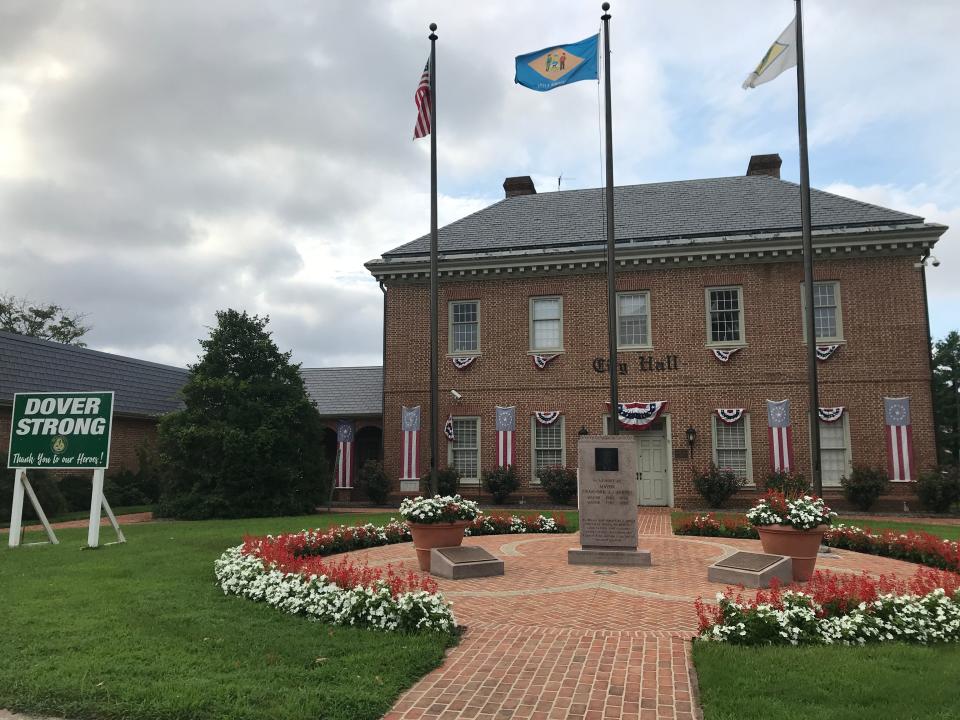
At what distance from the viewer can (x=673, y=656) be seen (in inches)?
237

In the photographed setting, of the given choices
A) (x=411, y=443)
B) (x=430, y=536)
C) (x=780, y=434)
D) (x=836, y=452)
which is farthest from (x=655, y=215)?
(x=430, y=536)

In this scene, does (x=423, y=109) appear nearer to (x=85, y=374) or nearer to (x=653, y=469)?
(x=653, y=469)

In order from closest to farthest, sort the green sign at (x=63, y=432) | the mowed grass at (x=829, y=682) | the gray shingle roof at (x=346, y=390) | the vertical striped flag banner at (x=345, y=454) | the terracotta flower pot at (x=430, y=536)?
the mowed grass at (x=829, y=682) < the terracotta flower pot at (x=430, y=536) < the green sign at (x=63, y=432) < the vertical striped flag banner at (x=345, y=454) < the gray shingle roof at (x=346, y=390)

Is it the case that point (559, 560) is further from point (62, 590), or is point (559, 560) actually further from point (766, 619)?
point (62, 590)

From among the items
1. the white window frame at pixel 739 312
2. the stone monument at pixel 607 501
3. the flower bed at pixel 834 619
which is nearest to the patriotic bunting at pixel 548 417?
the white window frame at pixel 739 312

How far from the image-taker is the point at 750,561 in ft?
31.3

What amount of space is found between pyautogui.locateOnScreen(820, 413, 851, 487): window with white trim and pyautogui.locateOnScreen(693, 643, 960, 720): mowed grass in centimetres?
1583

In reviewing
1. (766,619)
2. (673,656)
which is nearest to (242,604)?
(673,656)

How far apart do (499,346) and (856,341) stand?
10825 millimetres

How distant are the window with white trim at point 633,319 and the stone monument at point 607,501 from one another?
11390 mm

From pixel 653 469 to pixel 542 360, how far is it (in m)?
4.90

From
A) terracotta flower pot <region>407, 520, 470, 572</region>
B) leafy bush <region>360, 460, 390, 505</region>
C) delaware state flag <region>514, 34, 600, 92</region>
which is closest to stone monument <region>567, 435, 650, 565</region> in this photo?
terracotta flower pot <region>407, 520, 470, 572</region>

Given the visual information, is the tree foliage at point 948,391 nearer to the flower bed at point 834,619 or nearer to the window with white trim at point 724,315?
the window with white trim at point 724,315

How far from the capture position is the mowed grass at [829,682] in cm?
464
